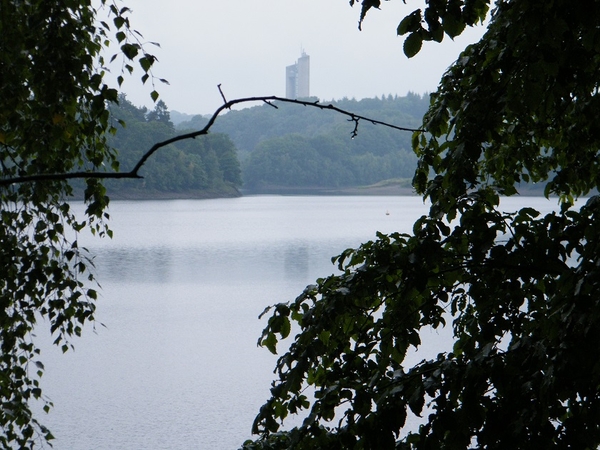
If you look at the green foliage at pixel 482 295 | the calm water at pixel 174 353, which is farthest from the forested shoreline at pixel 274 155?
the green foliage at pixel 482 295

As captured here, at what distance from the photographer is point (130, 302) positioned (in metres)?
13.2

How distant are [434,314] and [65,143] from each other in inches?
59.0

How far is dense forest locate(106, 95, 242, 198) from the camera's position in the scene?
5497 centimetres

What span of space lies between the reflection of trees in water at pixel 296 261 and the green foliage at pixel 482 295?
13.4 metres

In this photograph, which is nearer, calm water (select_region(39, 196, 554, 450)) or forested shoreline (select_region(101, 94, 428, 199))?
calm water (select_region(39, 196, 554, 450))

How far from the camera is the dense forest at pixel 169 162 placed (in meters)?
55.0

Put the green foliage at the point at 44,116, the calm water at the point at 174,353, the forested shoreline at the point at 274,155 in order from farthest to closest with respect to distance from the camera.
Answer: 1. the forested shoreline at the point at 274,155
2. the calm water at the point at 174,353
3. the green foliage at the point at 44,116

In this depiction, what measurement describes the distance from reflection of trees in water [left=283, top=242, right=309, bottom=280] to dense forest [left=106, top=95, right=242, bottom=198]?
98.3 feet

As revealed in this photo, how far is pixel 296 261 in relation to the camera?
1859 cm

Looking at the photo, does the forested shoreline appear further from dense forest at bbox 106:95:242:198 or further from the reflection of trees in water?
the reflection of trees in water

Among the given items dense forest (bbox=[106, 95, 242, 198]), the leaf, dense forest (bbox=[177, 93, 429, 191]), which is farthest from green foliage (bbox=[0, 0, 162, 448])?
dense forest (bbox=[177, 93, 429, 191])

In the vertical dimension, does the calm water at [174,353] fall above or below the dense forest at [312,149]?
below

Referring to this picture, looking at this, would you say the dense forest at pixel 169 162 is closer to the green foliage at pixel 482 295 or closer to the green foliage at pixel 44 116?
the green foliage at pixel 44 116

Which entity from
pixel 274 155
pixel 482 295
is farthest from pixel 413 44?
pixel 274 155
